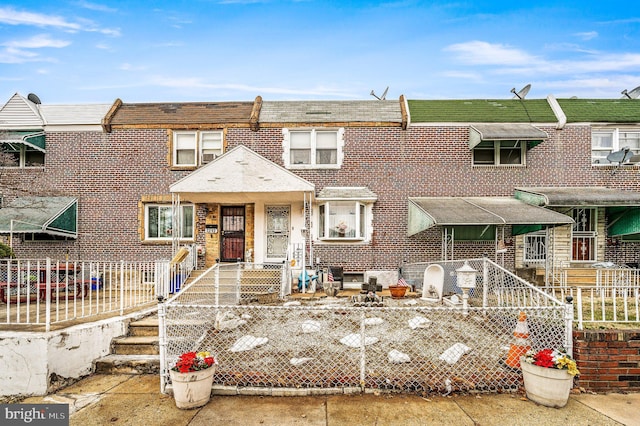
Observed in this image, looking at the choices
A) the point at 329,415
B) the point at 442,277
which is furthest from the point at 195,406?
the point at 442,277

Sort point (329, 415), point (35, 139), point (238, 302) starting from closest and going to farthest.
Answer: point (329, 415), point (238, 302), point (35, 139)

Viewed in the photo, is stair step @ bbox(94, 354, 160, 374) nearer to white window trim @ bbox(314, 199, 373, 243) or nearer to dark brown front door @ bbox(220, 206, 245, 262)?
dark brown front door @ bbox(220, 206, 245, 262)

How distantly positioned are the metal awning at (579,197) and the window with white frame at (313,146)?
277 inches

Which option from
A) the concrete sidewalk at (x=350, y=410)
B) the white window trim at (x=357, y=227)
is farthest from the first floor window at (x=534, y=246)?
the concrete sidewalk at (x=350, y=410)

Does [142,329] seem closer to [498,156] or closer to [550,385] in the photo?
[550,385]

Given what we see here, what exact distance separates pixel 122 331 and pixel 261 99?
10.4 m

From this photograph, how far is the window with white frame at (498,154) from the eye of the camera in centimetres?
1330

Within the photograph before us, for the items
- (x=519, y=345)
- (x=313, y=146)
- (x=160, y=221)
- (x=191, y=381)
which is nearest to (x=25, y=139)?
(x=160, y=221)

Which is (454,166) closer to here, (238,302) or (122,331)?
(238,302)

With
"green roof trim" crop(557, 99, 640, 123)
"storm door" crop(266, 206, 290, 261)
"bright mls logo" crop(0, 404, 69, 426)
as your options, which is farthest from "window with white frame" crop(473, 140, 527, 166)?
"bright mls logo" crop(0, 404, 69, 426)

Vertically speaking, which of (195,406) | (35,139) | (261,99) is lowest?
(195,406)

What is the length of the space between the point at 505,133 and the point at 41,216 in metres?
16.6

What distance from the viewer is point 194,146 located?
Result: 44.3 ft

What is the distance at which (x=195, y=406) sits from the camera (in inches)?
182
